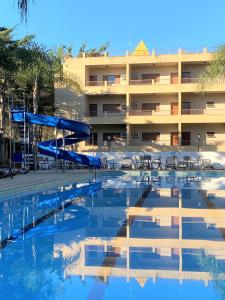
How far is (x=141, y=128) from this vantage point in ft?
128

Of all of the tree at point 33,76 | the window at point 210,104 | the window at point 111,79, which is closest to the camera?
the tree at point 33,76

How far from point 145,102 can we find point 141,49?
522 centimetres

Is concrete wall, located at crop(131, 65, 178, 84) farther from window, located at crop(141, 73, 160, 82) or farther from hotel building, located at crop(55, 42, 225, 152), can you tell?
window, located at crop(141, 73, 160, 82)

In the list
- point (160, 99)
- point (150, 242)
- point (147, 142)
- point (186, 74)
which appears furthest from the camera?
point (160, 99)

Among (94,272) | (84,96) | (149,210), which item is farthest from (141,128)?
(94,272)

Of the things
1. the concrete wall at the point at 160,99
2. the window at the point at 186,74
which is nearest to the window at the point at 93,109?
the concrete wall at the point at 160,99

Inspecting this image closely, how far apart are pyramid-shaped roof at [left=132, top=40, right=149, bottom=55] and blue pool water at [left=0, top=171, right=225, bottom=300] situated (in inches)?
1124

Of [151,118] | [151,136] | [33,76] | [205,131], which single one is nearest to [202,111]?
[205,131]

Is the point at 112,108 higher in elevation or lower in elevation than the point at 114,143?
higher

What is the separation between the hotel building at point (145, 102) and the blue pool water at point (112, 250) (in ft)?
83.2

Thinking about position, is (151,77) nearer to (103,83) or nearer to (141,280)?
(103,83)

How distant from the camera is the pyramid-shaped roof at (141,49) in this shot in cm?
3891

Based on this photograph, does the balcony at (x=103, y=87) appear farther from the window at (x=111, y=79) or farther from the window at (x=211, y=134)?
the window at (x=211, y=134)

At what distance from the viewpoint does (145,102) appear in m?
39.5
